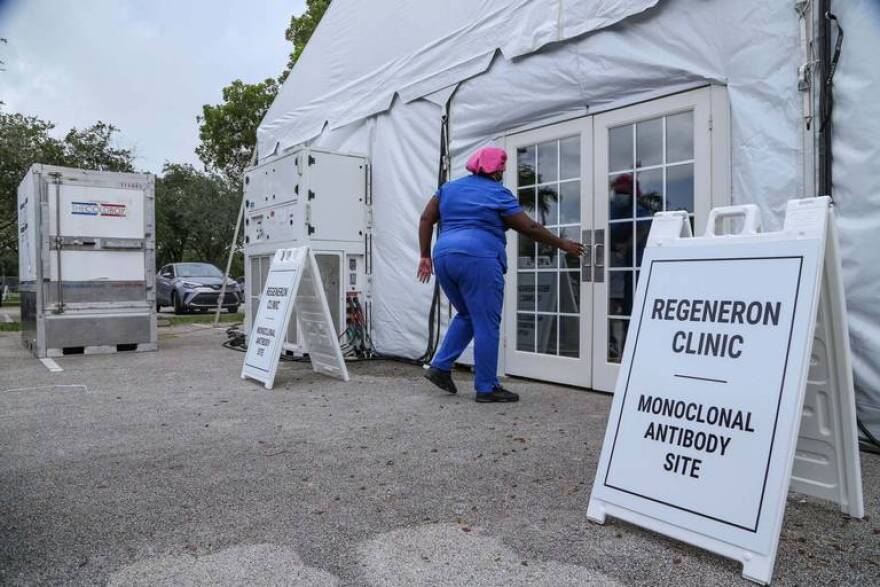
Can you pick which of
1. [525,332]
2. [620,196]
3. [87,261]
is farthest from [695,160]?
[87,261]

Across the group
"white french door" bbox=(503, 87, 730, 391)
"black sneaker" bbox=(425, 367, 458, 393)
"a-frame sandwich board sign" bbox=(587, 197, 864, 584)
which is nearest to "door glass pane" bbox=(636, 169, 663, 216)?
"white french door" bbox=(503, 87, 730, 391)

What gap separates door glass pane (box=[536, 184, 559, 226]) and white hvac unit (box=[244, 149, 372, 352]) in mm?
2350

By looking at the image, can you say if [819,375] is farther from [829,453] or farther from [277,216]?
[277,216]

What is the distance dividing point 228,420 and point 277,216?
11.6 ft

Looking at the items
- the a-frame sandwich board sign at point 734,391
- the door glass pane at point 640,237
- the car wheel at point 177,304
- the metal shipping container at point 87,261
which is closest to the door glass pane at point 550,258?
the door glass pane at point 640,237

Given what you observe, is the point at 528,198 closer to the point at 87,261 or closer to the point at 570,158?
the point at 570,158

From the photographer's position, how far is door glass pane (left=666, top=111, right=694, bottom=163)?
4.32m

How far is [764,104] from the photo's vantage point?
12.6 feet

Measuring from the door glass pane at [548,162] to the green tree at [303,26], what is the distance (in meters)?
17.1

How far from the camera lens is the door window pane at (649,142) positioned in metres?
4.49

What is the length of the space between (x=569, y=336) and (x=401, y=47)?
11.5ft

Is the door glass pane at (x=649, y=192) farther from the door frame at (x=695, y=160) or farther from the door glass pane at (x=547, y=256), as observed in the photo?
the door glass pane at (x=547, y=256)

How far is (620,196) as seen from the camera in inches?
186

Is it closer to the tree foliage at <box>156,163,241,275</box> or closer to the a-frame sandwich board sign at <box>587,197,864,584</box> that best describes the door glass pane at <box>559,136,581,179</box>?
the a-frame sandwich board sign at <box>587,197,864,584</box>
